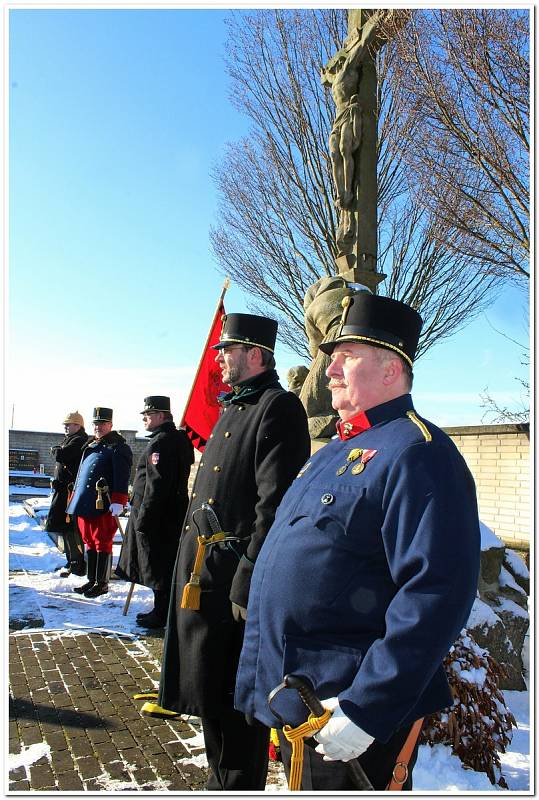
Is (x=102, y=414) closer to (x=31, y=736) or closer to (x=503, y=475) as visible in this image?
(x=31, y=736)

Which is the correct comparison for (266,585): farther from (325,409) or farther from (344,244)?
(344,244)

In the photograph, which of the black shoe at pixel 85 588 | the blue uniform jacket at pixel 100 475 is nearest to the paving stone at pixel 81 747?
the black shoe at pixel 85 588

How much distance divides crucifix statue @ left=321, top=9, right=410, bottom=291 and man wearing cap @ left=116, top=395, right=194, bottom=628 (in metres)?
4.89

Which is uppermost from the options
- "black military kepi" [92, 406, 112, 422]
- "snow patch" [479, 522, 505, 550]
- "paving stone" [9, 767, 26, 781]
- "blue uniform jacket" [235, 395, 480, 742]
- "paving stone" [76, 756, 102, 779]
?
"black military kepi" [92, 406, 112, 422]

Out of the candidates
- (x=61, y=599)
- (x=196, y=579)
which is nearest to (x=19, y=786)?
(x=196, y=579)

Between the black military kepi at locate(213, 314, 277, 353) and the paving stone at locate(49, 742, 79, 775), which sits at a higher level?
the black military kepi at locate(213, 314, 277, 353)

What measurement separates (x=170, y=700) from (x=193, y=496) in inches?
38.9

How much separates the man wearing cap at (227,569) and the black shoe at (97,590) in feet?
14.1

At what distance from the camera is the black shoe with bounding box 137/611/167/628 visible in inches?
227

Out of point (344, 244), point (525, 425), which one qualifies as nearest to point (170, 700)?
point (525, 425)

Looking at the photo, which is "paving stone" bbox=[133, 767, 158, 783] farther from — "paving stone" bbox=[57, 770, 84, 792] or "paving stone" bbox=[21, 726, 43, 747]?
"paving stone" bbox=[21, 726, 43, 747]

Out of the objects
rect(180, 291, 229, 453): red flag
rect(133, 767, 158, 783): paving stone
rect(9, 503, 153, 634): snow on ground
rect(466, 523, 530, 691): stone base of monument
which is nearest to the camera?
rect(133, 767, 158, 783): paving stone

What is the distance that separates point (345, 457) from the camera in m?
2.01

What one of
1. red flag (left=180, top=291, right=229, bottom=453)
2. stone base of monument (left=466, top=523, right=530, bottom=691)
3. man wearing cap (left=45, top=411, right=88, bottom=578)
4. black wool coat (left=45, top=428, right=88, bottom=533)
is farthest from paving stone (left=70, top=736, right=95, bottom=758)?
black wool coat (left=45, top=428, right=88, bottom=533)
